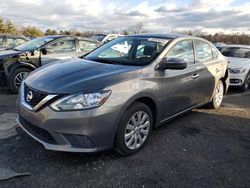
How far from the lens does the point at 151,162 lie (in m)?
3.32

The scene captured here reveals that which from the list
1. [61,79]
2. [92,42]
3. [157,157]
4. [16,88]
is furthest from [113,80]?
[92,42]

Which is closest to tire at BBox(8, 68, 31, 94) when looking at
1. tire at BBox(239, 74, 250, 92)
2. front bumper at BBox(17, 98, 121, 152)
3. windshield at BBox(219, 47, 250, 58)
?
front bumper at BBox(17, 98, 121, 152)

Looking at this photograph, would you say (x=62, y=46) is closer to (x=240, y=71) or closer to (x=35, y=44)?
(x=35, y=44)

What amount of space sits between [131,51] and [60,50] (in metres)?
3.84

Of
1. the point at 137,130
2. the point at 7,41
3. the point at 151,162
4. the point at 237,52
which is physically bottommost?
the point at 151,162

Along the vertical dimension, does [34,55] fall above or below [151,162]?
above

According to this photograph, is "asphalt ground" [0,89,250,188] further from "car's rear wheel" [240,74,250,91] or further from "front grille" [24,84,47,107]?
"car's rear wheel" [240,74,250,91]

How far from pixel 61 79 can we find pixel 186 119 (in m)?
2.73

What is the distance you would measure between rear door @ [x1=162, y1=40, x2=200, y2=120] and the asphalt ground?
0.47m

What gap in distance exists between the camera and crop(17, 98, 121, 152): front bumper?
2871 mm

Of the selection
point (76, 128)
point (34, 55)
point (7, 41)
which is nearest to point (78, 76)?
point (76, 128)

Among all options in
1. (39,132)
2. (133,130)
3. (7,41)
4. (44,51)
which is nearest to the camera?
(39,132)

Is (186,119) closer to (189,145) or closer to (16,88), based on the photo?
(189,145)

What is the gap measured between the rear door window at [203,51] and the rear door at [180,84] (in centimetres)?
21
